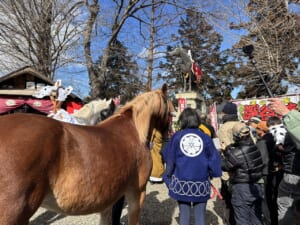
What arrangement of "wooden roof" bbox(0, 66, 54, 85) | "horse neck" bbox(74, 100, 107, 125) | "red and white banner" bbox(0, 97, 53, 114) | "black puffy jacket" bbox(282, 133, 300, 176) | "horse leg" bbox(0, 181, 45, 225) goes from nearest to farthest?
"horse leg" bbox(0, 181, 45, 225) → "black puffy jacket" bbox(282, 133, 300, 176) → "horse neck" bbox(74, 100, 107, 125) → "red and white banner" bbox(0, 97, 53, 114) → "wooden roof" bbox(0, 66, 54, 85)

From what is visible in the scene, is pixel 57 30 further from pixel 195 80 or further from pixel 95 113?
pixel 95 113

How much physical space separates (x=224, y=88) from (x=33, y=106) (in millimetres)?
21578

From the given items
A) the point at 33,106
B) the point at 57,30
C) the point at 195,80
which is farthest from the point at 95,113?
the point at 57,30

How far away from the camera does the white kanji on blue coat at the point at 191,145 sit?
2758mm

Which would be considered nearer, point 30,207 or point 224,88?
point 30,207

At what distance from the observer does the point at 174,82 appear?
27328 millimetres

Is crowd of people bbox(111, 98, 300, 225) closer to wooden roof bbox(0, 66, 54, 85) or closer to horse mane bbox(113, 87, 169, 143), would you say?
horse mane bbox(113, 87, 169, 143)

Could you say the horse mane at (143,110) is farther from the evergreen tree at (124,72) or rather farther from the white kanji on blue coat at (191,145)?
the evergreen tree at (124,72)

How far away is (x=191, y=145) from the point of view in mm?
2766

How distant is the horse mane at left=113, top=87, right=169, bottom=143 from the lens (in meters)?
2.72

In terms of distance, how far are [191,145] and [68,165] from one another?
1383 mm

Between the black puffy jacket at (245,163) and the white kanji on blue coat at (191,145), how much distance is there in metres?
0.49

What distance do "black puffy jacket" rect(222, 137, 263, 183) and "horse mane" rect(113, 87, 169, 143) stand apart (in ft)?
3.49

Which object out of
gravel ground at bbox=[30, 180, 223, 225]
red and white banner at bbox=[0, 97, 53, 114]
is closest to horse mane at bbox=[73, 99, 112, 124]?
gravel ground at bbox=[30, 180, 223, 225]
